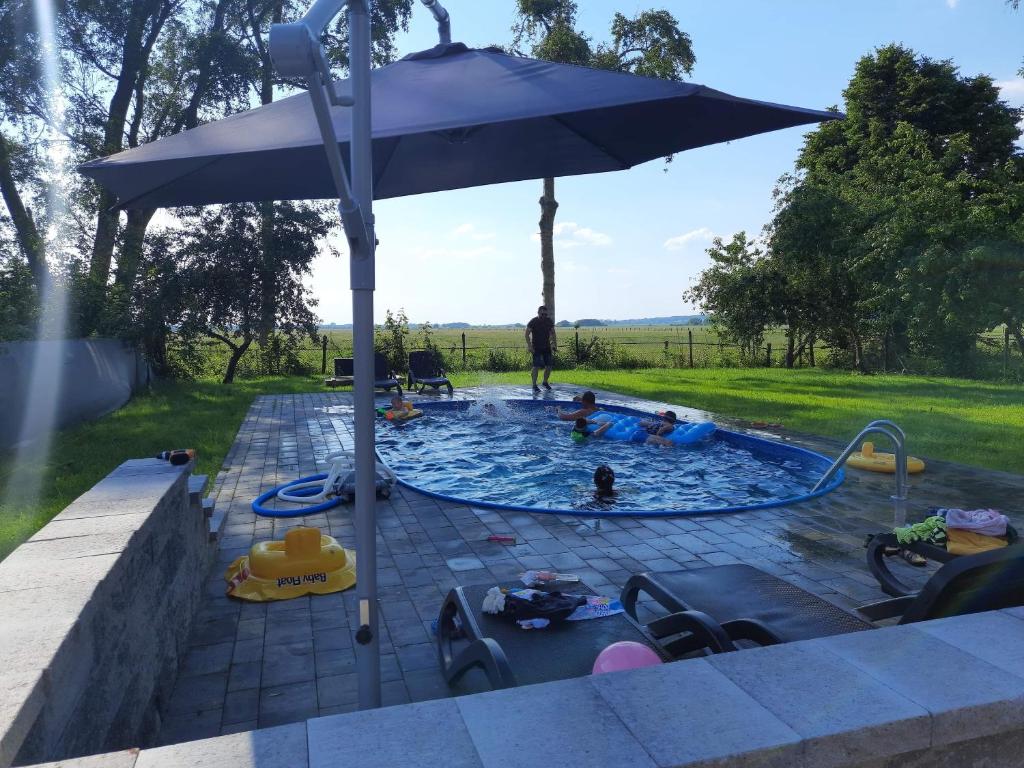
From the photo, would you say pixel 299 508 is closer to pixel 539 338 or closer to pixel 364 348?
pixel 364 348

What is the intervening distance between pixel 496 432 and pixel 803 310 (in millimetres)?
14448

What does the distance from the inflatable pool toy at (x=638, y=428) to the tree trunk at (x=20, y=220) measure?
13.0 meters

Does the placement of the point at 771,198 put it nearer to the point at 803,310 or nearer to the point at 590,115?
the point at 803,310

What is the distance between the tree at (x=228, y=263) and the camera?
677 inches

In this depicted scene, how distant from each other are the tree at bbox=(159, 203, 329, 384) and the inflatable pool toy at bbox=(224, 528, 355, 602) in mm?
14374

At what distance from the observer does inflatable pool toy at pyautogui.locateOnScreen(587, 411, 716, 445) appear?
998cm

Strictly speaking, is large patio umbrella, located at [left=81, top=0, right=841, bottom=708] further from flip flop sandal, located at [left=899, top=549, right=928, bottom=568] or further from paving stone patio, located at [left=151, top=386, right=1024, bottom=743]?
flip flop sandal, located at [left=899, top=549, right=928, bottom=568]

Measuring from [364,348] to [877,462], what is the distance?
6867 millimetres

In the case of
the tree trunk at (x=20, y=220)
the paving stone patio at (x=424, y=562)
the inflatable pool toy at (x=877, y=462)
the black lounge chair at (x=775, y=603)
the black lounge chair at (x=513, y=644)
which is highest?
the tree trunk at (x=20, y=220)

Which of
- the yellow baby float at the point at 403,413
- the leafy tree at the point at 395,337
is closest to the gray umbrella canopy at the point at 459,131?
the yellow baby float at the point at 403,413

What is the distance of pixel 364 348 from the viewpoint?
2330 millimetres

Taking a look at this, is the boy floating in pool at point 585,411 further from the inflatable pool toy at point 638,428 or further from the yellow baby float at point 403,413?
the yellow baby float at point 403,413

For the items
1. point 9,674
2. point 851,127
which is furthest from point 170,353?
point 851,127

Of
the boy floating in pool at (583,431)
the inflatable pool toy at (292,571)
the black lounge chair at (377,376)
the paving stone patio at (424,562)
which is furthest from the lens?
the black lounge chair at (377,376)
